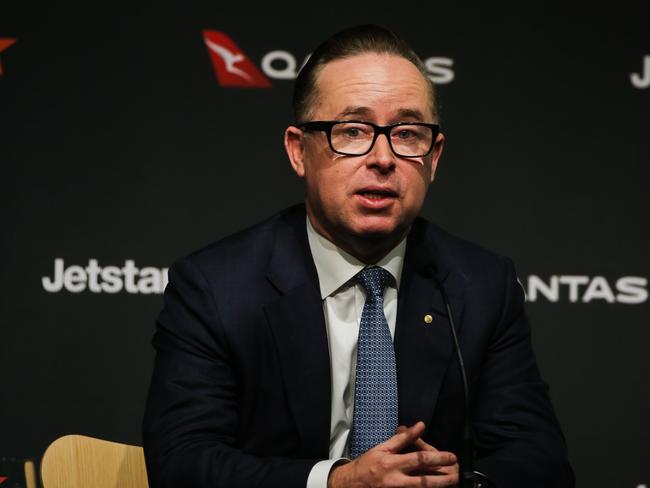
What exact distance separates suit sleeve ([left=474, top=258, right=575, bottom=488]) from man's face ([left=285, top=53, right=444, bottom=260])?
39 cm

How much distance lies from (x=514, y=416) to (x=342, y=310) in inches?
18.6

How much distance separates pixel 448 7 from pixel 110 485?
2046 mm

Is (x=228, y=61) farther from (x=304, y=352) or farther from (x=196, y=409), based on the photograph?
(x=196, y=409)

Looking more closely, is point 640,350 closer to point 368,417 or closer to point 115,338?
point 368,417

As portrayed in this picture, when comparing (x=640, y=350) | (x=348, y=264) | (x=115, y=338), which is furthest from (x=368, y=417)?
(x=640, y=350)

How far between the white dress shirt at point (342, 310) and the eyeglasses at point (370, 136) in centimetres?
27

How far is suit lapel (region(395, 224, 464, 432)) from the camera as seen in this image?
83.0 inches

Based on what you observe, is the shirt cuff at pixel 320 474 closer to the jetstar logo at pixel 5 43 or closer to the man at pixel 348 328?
the man at pixel 348 328

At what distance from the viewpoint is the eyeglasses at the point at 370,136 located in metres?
2.06

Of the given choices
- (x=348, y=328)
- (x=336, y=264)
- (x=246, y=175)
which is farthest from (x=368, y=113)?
(x=246, y=175)

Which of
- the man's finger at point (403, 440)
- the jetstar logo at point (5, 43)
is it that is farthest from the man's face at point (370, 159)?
the jetstar logo at point (5, 43)

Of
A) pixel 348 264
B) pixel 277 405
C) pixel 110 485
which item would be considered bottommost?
pixel 110 485

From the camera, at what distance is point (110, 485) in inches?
84.0

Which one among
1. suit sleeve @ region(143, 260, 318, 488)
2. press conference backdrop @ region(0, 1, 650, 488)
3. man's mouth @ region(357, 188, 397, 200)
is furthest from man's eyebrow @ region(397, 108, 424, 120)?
press conference backdrop @ region(0, 1, 650, 488)
